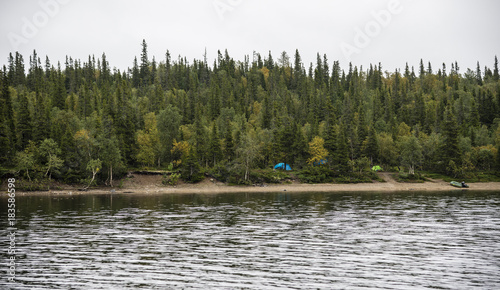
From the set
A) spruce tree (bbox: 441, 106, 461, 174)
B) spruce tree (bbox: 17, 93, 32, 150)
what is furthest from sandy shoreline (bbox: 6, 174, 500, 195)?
spruce tree (bbox: 17, 93, 32, 150)

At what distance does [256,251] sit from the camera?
91.1ft

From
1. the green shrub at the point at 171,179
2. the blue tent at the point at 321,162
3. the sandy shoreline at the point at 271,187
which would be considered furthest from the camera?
the blue tent at the point at 321,162

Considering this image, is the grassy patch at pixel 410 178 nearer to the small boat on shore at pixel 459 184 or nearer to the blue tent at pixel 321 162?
the small boat on shore at pixel 459 184

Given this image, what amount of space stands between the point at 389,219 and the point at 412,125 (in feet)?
435

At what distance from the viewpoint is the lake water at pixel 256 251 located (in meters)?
20.4

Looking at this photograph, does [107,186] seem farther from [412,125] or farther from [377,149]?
[412,125]

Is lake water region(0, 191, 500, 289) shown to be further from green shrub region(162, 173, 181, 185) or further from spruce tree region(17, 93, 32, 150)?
spruce tree region(17, 93, 32, 150)

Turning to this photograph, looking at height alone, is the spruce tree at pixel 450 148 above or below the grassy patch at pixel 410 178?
above

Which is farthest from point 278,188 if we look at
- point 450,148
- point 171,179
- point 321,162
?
point 450,148

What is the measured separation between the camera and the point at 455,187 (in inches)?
4043

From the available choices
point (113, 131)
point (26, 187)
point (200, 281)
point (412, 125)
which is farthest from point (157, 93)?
point (200, 281)

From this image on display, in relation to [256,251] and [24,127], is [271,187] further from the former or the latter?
[256,251]

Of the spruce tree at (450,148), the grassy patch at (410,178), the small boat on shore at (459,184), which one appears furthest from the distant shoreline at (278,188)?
the spruce tree at (450,148)

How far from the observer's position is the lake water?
20.4m
